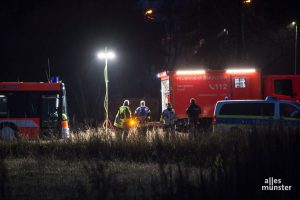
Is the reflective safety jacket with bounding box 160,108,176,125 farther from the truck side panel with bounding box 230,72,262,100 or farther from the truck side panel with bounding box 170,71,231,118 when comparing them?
the truck side panel with bounding box 230,72,262,100

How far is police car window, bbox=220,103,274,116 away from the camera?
Result: 18.5 meters

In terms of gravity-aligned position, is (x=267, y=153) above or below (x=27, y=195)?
above

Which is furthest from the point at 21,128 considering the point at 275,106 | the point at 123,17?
the point at 123,17

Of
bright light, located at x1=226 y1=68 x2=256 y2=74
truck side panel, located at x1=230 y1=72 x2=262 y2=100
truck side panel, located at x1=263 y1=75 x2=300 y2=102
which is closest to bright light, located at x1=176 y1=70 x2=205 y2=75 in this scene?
bright light, located at x1=226 y1=68 x2=256 y2=74

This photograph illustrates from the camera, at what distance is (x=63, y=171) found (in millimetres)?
11703

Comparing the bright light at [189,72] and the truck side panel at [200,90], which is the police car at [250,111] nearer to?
the truck side panel at [200,90]

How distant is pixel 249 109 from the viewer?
18.6 meters

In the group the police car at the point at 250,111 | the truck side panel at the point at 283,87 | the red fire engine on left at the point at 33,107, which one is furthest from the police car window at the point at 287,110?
the red fire engine on left at the point at 33,107

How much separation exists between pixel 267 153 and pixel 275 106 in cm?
970

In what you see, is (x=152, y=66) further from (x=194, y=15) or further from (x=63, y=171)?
(x=63, y=171)
